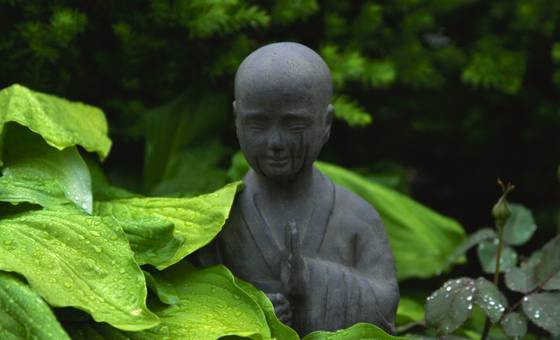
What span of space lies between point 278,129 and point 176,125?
1.16 m

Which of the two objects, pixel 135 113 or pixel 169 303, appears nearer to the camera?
pixel 169 303

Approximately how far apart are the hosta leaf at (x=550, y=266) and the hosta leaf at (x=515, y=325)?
112 mm

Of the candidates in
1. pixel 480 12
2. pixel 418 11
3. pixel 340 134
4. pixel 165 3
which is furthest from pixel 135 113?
pixel 480 12

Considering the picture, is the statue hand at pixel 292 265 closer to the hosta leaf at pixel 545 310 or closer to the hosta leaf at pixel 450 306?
the hosta leaf at pixel 450 306

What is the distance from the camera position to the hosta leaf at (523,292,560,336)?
2.54 metres

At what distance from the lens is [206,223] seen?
2.38 metres

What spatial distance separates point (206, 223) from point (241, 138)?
226 millimetres

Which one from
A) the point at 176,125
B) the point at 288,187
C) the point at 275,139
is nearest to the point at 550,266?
the point at 288,187

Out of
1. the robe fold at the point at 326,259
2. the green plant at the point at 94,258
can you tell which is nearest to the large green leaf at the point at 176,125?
the green plant at the point at 94,258

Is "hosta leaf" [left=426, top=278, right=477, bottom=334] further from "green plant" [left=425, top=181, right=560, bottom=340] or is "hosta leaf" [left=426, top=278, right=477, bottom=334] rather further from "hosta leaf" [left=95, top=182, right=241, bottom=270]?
"hosta leaf" [left=95, top=182, right=241, bottom=270]

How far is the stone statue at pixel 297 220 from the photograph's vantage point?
2266 mm

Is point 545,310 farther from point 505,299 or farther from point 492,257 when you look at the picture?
point 492,257

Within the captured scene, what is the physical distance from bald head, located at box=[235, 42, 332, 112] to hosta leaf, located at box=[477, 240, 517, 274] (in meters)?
0.90

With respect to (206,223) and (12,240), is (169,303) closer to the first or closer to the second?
(206,223)
